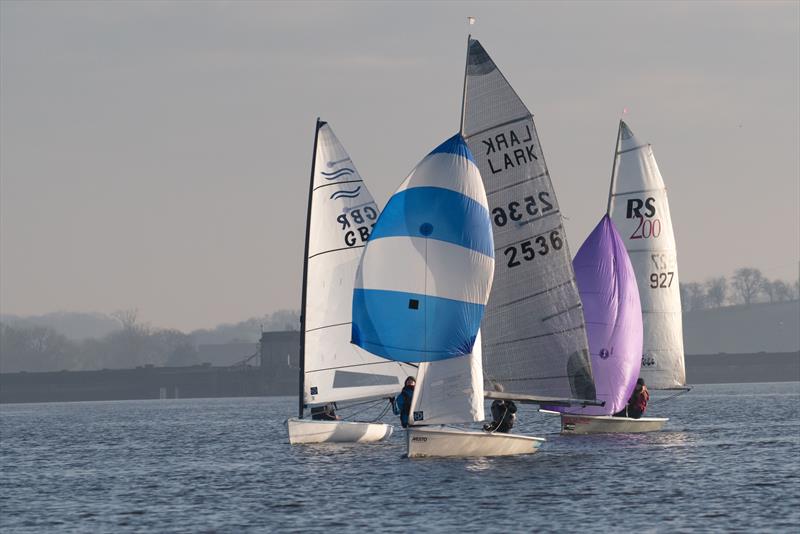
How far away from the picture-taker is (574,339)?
43594 millimetres

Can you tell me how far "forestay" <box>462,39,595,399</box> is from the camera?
43.0 metres

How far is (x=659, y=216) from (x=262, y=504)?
28.7m

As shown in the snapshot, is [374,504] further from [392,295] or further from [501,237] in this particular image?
[501,237]

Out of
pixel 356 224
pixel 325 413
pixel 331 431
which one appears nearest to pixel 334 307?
pixel 356 224

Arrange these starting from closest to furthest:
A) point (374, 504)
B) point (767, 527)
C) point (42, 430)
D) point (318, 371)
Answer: point (767, 527) < point (374, 504) < point (318, 371) < point (42, 430)

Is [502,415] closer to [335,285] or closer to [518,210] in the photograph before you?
[518,210]

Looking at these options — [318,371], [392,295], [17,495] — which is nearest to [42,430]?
[318,371]

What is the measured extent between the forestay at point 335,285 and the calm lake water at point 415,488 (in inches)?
91.4

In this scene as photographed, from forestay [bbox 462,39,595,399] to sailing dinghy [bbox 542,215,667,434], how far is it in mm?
8166

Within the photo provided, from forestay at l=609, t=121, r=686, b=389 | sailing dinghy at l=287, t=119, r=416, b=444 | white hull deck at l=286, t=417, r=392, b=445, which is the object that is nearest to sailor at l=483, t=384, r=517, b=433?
sailing dinghy at l=287, t=119, r=416, b=444

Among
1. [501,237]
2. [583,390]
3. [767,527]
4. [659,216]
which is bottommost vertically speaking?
[767,527]

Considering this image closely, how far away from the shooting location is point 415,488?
1471 inches

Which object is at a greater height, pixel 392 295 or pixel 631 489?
pixel 392 295

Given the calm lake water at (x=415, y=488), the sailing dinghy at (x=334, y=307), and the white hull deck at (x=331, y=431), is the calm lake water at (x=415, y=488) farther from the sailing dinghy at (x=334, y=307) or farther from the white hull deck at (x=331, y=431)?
the sailing dinghy at (x=334, y=307)
